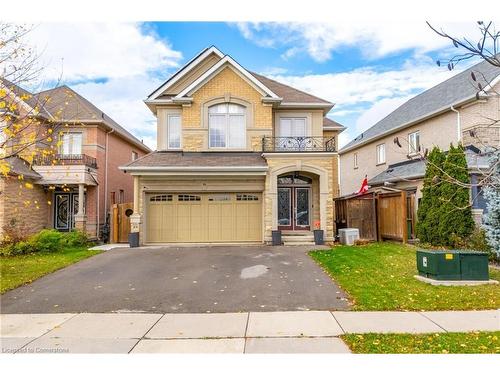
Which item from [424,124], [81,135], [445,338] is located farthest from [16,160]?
[424,124]

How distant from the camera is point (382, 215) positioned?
16.0 meters

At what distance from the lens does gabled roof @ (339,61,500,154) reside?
15.7 metres

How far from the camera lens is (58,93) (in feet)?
68.2

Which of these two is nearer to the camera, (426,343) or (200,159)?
(426,343)

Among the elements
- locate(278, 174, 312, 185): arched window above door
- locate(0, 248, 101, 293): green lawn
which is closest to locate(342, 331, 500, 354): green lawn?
locate(0, 248, 101, 293): green lawn

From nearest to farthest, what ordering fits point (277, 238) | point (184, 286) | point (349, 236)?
1. point (184, 286)
2. point (277, 238)
3. point (349, 236)

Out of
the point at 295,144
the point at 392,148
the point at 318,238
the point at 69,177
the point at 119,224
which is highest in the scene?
the point at 392,148

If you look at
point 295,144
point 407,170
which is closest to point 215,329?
point 295,144

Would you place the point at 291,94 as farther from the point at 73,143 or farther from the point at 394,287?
the point at 394,287

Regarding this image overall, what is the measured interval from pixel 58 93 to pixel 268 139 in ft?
43.9

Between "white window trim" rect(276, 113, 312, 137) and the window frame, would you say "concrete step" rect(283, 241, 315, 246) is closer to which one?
the window frame

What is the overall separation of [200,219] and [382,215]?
839cm

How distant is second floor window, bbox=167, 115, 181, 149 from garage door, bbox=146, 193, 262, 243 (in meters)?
2.78

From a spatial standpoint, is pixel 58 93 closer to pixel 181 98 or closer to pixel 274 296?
pixel 181 98
